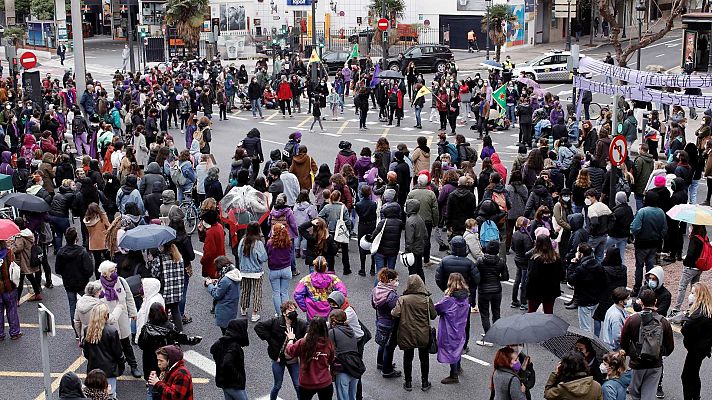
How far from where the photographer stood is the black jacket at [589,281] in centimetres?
1286

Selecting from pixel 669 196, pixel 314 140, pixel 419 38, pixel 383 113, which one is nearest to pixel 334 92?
pixel 383 113

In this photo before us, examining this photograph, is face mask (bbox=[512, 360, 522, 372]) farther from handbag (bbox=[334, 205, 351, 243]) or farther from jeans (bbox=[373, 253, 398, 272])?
handbag (bbox=[334, 205, 351, 243])

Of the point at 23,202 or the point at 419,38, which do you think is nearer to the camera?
the point at 23,202

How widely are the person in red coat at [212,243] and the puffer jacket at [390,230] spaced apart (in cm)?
239

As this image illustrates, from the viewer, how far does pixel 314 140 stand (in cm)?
3025

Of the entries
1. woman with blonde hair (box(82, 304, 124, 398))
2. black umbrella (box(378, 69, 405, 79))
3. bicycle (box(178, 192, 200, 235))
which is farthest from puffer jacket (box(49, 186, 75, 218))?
black umbrella (box(378, 69, 405, 79))

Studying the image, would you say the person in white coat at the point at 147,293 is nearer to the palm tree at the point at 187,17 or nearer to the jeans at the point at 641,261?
the jeans at the point at 641,261

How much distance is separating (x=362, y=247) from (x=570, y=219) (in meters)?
3.26

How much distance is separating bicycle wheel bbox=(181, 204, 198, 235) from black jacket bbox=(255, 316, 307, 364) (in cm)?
856

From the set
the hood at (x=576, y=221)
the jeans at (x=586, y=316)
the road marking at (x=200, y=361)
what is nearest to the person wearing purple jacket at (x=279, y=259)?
the road marking at (x=200, y=361)

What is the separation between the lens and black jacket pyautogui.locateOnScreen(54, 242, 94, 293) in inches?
531

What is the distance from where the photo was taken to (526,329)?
10.1 metres

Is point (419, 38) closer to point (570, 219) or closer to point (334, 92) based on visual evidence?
point (334, 92)

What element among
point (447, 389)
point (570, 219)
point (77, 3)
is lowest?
point (447, 389)
